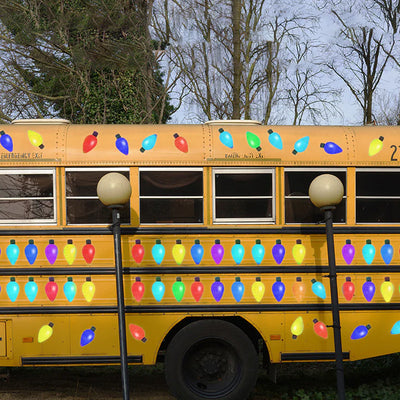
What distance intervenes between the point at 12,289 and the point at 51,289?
1.25 feet

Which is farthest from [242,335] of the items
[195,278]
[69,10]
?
[69,10]

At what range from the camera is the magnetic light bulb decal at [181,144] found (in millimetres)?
4812

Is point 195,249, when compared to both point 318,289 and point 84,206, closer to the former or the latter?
point 84,206

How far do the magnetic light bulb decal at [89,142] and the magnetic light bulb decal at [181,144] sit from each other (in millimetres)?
816

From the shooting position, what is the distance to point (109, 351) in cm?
469

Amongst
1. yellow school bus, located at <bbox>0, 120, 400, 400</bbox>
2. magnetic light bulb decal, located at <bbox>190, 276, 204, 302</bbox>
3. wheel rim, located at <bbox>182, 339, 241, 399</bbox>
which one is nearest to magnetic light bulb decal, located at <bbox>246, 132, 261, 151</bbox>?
yellow school bus, located at <bbox>0, 120, 400, 400</bbox>

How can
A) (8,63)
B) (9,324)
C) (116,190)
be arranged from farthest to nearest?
(8,63)
(9,324)
(116,190)

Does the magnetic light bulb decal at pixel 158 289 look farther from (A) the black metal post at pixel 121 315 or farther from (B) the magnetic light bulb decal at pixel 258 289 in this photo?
(B) the magnetic light bulb decal at pixel 258 289

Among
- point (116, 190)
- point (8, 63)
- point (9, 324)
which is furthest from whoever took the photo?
point (8, 63)

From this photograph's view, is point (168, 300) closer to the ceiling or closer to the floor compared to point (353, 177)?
closer to the floor

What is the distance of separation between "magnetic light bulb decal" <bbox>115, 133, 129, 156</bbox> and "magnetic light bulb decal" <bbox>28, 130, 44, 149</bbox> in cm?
75

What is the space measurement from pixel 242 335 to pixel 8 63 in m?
11.7

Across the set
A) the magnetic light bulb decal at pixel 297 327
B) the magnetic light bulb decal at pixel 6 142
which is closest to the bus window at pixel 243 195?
the magnetic light bulb decal at pixel 297 327

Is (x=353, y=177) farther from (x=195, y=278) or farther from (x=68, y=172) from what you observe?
(x=68, y=172)
